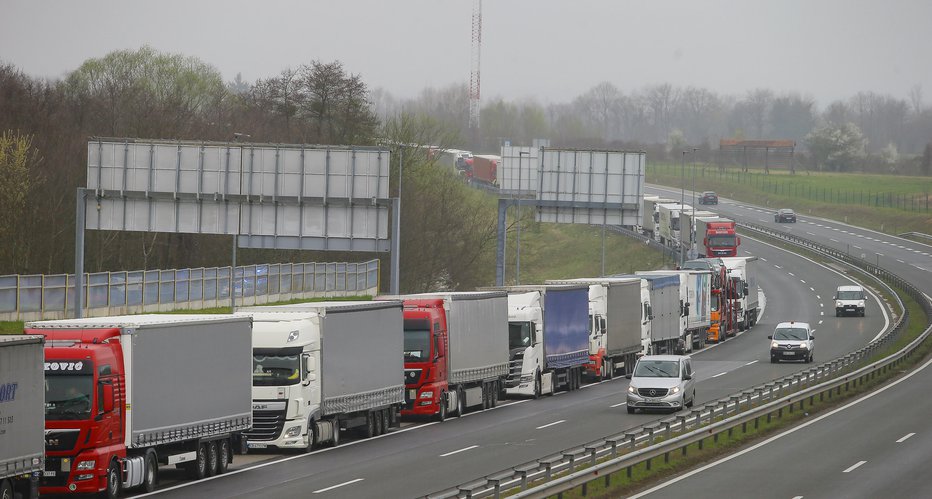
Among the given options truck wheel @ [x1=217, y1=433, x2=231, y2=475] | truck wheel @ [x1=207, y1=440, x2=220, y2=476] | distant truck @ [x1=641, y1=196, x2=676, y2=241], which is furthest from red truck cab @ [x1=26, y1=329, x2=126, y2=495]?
distant truck @ [x1=641, y1=196, x2=676, y2=241]

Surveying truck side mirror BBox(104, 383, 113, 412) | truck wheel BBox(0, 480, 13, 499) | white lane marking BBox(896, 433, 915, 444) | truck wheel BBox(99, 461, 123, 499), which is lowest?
white lane marking BBox(896, 433, 915, 444)

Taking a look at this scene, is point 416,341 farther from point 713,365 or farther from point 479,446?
point 713,365

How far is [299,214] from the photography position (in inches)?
Answer: 2040

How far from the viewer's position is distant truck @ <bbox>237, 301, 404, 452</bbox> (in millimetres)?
31203

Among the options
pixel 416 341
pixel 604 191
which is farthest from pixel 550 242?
pixel 416 341

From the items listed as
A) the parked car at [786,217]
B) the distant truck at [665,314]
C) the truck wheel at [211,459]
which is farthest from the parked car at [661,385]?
the parked car at [786,217]

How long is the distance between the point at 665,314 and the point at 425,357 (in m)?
23.3

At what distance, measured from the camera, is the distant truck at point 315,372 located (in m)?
31.2

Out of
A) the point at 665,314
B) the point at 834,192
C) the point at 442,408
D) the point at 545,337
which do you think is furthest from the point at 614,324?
the point at 834,192

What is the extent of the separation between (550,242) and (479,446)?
102 meters

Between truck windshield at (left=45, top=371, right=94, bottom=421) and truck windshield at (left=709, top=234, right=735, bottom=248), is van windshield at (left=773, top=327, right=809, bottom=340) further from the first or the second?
truck windshield at (left=709, top=234, right=735, bottom=248)

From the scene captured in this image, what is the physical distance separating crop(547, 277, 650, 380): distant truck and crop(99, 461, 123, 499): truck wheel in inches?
1103

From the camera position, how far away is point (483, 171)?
148 meters

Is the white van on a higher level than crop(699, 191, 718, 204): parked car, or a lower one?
lower
